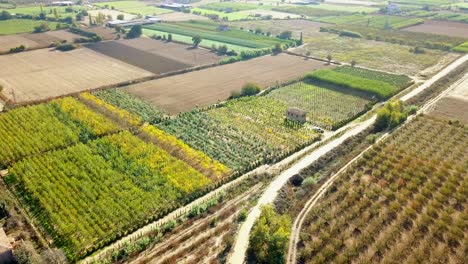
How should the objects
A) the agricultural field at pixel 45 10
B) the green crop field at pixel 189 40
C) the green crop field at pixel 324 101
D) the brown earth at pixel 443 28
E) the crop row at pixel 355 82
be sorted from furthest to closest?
1. the agricultural field at pixel 45 10
2. the brown earth at pixel 443 28
3. the green crop field at pixel 189 40
4. the crop row at pixel 355 82
5. the green crop field at pixel 324 101

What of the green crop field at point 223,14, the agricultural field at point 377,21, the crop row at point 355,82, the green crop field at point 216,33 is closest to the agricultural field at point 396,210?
the crop row at point 355,82

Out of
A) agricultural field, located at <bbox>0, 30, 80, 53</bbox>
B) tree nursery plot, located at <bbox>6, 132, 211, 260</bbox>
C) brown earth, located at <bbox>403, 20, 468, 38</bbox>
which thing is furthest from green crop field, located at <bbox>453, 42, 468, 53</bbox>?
agricultural field, located at <bbox>0, 30, 80, 53</bbox>

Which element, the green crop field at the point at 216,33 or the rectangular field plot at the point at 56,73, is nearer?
the rectangular field plot at the point at 56,73

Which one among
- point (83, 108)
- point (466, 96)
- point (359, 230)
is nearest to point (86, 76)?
point (83, 108)

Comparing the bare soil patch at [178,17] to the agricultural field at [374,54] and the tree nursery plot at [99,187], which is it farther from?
the tree nursery plot at [99,187]

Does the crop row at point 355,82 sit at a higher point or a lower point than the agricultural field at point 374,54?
lower

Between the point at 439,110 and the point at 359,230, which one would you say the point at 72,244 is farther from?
the point at 439,110
